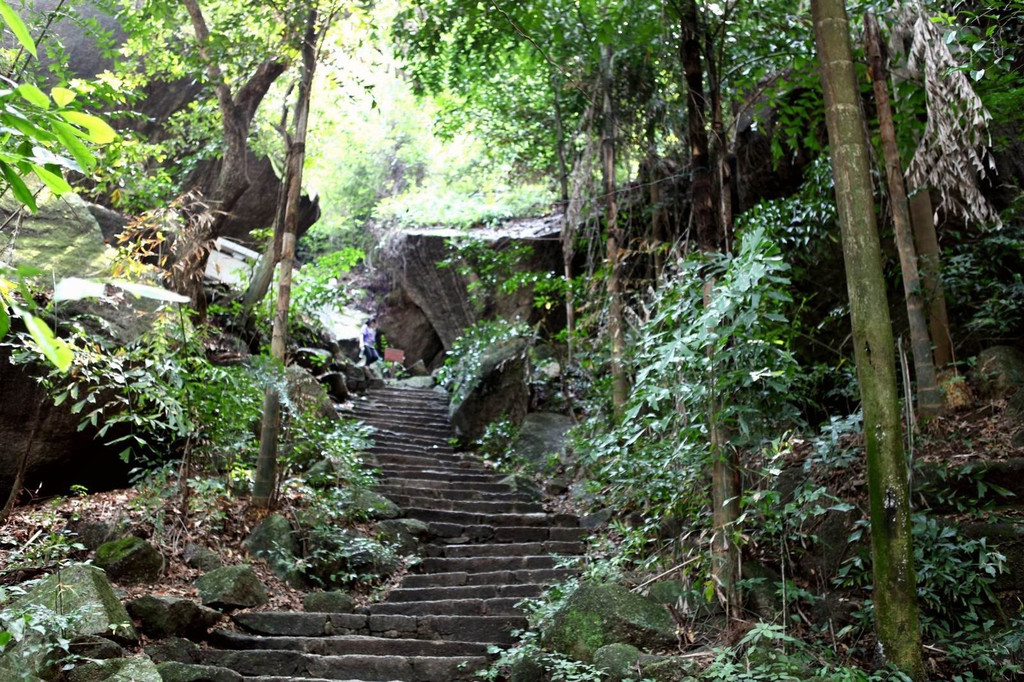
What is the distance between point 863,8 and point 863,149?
7.05 ft

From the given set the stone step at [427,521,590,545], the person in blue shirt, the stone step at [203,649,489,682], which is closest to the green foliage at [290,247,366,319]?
the stone step at [427,521,590,545]

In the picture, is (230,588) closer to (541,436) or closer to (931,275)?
(541,436)

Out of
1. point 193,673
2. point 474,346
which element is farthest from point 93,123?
point 474,346

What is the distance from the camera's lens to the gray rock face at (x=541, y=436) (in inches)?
426

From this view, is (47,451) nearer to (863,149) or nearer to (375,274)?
(863,149)

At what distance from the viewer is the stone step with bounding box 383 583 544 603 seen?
22.0 feet

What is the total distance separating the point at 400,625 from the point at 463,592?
0.80m

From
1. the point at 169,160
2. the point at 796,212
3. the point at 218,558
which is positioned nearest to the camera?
the point at 218,558

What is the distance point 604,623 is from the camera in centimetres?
485

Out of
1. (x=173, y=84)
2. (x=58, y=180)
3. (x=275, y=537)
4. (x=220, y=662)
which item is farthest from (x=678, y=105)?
(x=173, y=84)

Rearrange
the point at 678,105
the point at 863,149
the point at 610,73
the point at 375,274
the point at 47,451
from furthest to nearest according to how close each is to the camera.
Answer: the point at 375,274
the point at 610,73
the point at 678,105
the point at 47,451
the point at 863,149

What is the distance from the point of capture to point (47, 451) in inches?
262

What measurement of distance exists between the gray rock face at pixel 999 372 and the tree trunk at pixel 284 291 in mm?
5996

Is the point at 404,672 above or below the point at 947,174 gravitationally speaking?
below
